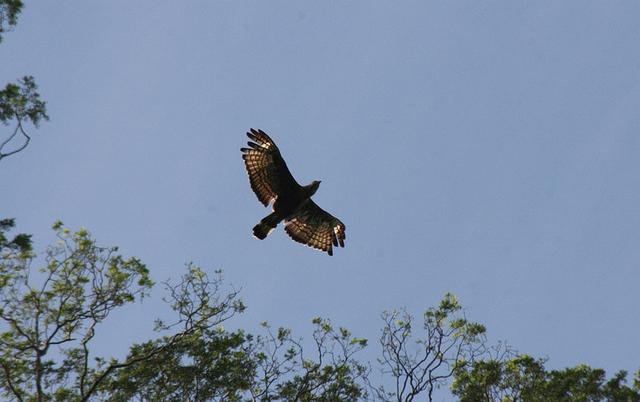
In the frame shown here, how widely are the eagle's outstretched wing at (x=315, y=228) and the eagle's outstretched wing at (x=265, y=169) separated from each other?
3.72 ft

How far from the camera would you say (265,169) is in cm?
1930

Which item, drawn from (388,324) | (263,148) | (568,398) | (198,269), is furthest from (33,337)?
(568,398)

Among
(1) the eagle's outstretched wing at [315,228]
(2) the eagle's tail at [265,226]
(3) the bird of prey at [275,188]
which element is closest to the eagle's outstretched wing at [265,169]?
(3) the bird of prey at [275,188]

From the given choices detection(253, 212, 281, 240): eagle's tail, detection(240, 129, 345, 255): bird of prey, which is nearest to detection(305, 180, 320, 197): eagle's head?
detection(240, 129, 345, 255): bird of prey

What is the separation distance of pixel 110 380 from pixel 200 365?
2.17 meters

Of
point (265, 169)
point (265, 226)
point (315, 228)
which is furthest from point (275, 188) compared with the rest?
point (315, 228)

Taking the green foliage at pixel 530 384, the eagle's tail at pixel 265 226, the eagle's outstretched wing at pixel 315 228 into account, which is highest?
the eagle's outstretched wing at pixel 315 228

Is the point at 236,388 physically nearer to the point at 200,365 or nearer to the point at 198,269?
the point at 200,365

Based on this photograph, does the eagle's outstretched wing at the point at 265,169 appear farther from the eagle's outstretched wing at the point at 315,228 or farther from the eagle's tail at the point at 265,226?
the eagle's outstretched wing at the point at 315,228

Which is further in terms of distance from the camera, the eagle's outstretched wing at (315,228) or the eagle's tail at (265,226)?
the eagle's outstretched wing at (315,228)

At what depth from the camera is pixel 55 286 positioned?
57.2 ft

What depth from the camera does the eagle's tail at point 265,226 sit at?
19.1 m

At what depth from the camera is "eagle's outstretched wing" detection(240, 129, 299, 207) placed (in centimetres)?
1888

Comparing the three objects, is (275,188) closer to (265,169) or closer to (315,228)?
(265,169)
